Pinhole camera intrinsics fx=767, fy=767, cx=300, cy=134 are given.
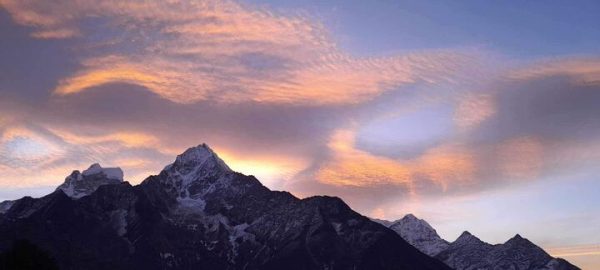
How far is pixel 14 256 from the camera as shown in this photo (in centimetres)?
9731

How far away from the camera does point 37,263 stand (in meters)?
98.3

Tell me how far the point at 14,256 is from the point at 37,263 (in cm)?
296
